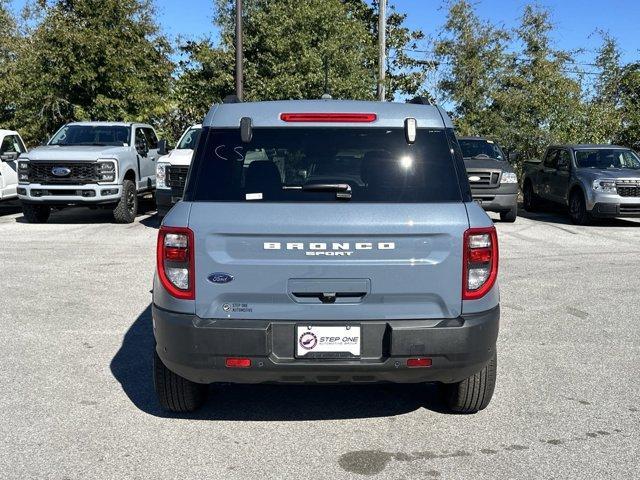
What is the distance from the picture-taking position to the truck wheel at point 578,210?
15.4m

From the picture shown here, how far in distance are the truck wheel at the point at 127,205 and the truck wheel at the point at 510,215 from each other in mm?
7786

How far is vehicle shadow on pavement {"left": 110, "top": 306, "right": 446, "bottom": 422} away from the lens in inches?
173

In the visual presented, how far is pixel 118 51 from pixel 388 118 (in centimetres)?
1893

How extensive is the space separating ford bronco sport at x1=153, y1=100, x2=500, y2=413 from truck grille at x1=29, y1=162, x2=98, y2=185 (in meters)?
10.9

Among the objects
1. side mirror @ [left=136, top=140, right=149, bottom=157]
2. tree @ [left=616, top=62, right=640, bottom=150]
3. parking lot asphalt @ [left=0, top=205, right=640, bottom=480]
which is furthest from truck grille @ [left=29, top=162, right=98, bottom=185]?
tree @ [left=616, top=62, right=640, bottom=150]

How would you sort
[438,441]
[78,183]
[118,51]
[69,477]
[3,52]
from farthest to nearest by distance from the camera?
[3,52] < [118,51] < [78,183] < [438,441] < [69,477]

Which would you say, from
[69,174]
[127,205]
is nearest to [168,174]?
[127,205]

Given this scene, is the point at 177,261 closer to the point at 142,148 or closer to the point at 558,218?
the point at 142,148

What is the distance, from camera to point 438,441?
13.1 ft

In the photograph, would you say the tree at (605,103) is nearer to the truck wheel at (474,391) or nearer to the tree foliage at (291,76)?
the tree foliage at (291,76)

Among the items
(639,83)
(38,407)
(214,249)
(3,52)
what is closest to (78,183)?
(38,407)

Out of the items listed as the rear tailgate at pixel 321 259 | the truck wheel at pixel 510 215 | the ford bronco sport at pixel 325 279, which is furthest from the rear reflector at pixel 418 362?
the truck wheel at pixel 510 215

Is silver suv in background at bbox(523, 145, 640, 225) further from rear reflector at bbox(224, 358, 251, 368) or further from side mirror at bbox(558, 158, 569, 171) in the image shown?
rear reflector at bbox(224, 358, 251, 368)

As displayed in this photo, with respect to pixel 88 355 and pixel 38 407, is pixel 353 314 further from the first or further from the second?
pixel 88 355
